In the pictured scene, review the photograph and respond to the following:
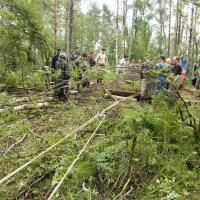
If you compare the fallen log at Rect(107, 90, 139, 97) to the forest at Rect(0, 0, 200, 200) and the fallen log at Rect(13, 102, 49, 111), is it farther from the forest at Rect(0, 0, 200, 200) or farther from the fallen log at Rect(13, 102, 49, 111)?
the fallen log at Rect(13, 102, 49, 111)

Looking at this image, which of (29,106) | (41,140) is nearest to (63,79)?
(29,106)

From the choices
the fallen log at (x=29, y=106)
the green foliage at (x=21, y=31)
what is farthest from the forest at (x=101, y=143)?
the green foliage at (x=21, y=31)

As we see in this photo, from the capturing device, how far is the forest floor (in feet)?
16.2

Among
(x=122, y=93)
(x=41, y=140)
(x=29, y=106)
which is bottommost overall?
(x=41, y=140)

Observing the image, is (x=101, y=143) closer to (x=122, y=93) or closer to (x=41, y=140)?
(x=41, y=140)

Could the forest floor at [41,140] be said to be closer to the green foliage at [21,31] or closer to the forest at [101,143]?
the forest at [101,143]

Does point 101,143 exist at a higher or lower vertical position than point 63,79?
lower

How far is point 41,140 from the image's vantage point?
7031 millimetres

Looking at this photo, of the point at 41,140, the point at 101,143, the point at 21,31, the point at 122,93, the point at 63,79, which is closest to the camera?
the point at 101,143

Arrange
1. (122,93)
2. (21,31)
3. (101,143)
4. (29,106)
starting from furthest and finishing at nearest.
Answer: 1. (21,31)
2. (122,93)
3. (29,106)
4. (101,143)

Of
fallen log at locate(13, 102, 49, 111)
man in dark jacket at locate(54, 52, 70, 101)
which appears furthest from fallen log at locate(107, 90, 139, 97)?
fallen log at locate(13, 102, 49, 111)

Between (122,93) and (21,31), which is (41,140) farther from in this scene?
(21,31)

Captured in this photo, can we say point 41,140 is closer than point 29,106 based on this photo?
Yes

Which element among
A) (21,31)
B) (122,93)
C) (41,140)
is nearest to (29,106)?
(41,140)
